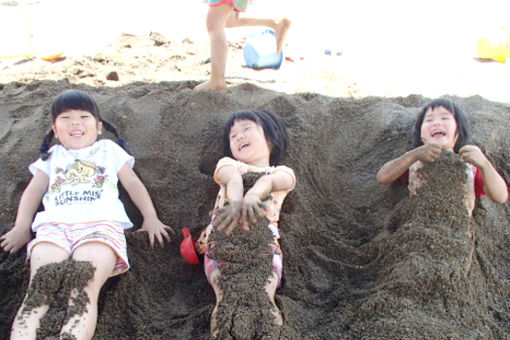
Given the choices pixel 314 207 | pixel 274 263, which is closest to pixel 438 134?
pixel 314 207

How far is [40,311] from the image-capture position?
1.79 metres

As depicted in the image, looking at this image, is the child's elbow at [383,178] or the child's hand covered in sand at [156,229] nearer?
the child's hand covered in sand at [156,229]

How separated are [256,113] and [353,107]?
2.83 ft

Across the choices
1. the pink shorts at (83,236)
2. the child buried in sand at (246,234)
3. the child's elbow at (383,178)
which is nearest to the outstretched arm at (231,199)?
the child buried in sand at (246,234)

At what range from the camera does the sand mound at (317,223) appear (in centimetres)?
190

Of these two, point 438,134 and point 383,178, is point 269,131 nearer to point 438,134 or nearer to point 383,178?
point 383,178

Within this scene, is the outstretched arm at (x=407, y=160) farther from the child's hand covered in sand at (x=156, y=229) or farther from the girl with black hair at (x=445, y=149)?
the child's hand covered in sand at (x=156, y=229)

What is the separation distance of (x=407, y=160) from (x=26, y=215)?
2.00 m

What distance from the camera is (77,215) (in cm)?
216

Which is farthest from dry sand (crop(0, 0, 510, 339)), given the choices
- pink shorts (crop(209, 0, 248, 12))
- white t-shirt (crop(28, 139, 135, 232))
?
pink shorts (crop(209, 0, 248, 12))

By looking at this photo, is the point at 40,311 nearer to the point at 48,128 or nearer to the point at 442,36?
the point at 48,128

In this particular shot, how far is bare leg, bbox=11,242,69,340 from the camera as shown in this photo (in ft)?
5.63

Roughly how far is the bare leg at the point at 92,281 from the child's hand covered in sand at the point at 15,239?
47 centimetres

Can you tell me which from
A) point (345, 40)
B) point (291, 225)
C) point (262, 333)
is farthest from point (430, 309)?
point (345, 40)
